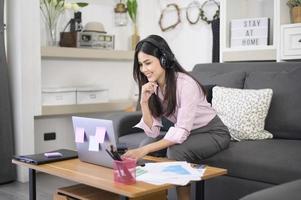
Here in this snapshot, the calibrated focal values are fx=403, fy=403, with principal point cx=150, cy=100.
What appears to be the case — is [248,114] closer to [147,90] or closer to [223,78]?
[223,78]

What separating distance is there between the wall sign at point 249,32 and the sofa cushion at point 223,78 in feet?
1.80

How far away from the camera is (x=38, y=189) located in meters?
3.11

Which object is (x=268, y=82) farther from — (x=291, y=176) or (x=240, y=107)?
(x=291, y=176)

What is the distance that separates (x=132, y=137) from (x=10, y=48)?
4.49ft

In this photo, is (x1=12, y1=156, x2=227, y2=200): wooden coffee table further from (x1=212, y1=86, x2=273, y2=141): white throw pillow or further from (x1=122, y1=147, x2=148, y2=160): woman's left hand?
(x1=212, y1=86, x2=273, y2=141): white throw pillow

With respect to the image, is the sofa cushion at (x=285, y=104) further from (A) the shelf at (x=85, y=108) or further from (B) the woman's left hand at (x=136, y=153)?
(A) the shelf at (x=85, y=108)

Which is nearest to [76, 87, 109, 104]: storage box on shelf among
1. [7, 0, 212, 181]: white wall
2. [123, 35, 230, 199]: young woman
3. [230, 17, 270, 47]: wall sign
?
[7, 0, 212, 181]: white wall

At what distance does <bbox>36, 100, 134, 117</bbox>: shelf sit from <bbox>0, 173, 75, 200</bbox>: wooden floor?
0.56 meters

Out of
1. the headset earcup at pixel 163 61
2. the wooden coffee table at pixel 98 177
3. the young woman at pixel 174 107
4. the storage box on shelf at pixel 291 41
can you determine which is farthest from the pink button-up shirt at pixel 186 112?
the storage box on shelf at pixel 291 41

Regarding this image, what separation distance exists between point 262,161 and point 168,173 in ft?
2.24

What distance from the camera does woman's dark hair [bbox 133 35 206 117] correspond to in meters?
2.03

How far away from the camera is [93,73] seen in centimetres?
405

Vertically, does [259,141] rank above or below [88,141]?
below

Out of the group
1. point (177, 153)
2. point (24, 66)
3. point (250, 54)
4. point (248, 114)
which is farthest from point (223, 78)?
point (24, 66)
